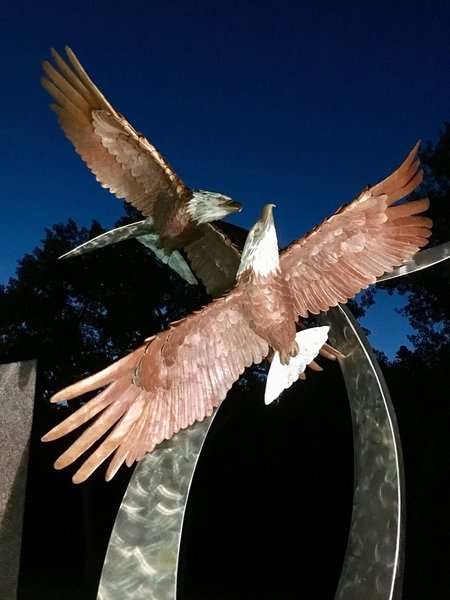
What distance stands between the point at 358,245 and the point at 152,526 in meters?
1.15

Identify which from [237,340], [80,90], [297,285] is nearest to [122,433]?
[237,340]

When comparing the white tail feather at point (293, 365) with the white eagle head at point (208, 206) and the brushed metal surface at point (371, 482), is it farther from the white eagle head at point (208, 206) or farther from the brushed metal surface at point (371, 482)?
the white eagle head at point (208, 206)

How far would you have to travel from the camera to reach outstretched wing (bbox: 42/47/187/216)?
227 centimetres

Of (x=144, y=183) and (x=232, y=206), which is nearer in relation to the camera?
(x=232, y=206)

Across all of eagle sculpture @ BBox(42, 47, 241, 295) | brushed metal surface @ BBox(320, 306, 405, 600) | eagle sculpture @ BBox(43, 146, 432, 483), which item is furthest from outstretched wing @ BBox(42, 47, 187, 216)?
brushed metal surface @ BBox(320, 306, 405, 600)

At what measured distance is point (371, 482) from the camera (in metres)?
2.20

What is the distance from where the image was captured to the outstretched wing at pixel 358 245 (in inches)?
81.2

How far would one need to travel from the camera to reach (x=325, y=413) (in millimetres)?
6516

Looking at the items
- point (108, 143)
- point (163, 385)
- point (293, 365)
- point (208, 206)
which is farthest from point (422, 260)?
point (108, 143)

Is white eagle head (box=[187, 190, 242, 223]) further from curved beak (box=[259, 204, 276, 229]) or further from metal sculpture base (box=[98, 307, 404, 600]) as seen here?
metal sculpture base (box=[98, 307, 404, 600])

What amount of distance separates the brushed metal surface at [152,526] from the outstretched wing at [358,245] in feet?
2.05

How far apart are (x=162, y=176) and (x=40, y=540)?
623 cm

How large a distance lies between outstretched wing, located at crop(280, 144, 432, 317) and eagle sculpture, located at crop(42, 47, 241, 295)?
1.03ft

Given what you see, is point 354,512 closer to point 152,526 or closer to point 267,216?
point 152,526
